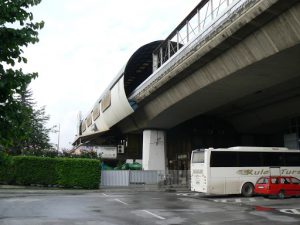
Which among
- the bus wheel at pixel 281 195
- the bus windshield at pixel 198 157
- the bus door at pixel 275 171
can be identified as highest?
the bus windshield at pixel 198 157

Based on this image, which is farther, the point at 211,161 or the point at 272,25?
the point at 211,161

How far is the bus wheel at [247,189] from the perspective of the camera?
90.4ft

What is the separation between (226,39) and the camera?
73.8 ft

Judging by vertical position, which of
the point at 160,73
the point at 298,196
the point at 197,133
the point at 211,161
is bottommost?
the point at 298,196

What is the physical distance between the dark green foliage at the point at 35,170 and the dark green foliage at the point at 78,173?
70cm

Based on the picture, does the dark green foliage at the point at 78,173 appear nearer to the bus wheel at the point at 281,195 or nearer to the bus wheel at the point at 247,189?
the bus wheel at the point at 247,189

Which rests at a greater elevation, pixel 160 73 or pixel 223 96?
pixel 160 73

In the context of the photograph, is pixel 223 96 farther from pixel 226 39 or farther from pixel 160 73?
pixel 226 39

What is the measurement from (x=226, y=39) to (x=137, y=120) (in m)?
23.0

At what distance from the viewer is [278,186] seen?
2589 cm

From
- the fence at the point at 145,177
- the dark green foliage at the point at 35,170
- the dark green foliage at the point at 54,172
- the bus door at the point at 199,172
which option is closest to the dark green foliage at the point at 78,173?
the dark green foliage at the point at 54,172

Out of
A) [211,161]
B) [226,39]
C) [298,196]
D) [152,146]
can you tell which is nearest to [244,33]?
[226,39]

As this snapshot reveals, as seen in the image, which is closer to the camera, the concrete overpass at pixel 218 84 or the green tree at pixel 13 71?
the green tree at pixel 13 71

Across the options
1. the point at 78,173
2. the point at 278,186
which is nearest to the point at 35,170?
the point at 78,173
